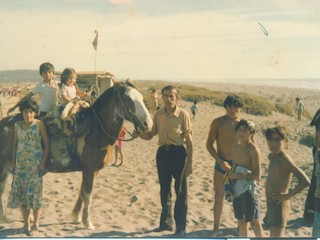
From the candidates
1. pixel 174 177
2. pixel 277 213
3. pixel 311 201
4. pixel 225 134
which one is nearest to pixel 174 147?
pixel 174 177

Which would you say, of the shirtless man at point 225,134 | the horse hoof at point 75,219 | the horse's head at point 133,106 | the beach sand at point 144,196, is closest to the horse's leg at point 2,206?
the beach sand at point 144,196

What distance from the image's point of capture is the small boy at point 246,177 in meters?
5.03

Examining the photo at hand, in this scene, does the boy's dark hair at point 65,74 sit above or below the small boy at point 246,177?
above

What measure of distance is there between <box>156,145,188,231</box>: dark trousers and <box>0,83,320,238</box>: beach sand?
0.25m

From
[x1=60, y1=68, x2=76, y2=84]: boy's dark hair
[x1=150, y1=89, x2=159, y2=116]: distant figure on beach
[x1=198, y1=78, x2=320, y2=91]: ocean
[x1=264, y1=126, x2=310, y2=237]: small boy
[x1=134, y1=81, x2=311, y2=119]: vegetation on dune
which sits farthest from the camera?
[x1=134, y1=81, x2=311, y2=119]: vegetation on dune

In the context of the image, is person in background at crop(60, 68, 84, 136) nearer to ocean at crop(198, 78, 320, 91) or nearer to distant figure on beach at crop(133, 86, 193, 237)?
distant figure on beach at crop(133, 86, 193, 237)

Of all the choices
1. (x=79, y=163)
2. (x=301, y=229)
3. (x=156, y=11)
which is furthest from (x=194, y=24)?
(x=301, y=229)

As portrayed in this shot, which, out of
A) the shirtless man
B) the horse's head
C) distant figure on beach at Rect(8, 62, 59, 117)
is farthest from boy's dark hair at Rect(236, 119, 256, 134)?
distant figure on beach at Rect(8, 62, 59, 117)

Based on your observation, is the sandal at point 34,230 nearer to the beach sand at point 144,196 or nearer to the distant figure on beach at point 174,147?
the beach sand at point 144,196

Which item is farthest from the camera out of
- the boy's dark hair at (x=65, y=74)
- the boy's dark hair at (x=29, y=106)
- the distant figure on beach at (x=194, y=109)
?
the distant figure on beach at (x=194, y=109)

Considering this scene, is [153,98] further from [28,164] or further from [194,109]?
[28,164]

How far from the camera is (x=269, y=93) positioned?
687 centimetres

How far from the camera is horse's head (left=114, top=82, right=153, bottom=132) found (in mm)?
5738

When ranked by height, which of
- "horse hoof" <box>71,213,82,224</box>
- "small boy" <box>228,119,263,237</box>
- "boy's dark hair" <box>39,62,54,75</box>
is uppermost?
"boy's dark hair" <box>39,62,54,75</box>
